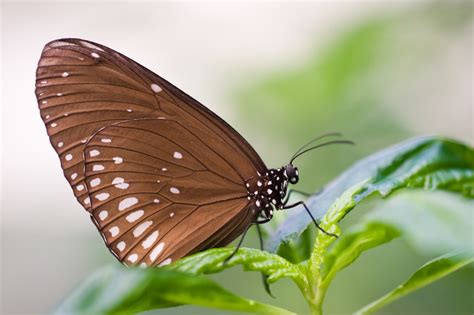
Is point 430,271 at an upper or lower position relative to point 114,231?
lower

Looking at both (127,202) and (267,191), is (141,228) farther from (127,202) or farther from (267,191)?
(267,191)

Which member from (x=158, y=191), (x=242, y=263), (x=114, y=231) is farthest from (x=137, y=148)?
(x=242, y=263)

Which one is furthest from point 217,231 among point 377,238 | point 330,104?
point 330,104

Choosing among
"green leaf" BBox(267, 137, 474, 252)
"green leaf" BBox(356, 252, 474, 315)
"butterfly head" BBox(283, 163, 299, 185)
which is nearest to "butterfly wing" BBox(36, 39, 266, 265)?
"butterfly head" BBox(283, 163, 299, 185)

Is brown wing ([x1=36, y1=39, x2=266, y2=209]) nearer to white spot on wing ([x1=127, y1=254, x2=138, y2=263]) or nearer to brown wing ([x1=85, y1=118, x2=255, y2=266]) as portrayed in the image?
brown wing ([x1=85, y1=118, x2=255, y2=266])

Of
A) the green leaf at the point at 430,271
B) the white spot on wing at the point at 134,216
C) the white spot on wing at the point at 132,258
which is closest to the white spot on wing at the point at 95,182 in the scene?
the white spot on wing at the point at 134,216
